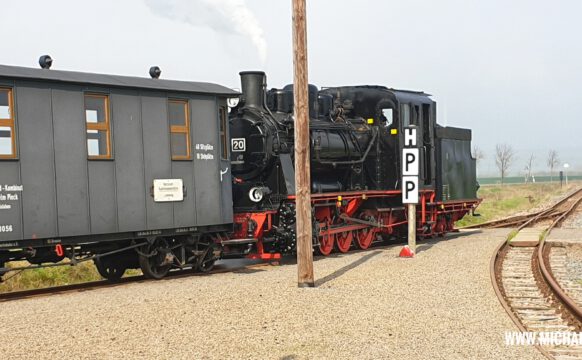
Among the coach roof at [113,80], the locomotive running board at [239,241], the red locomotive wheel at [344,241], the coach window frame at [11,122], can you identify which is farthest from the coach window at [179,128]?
the red locomotive wheel at [344,241]

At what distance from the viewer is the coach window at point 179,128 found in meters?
12.0

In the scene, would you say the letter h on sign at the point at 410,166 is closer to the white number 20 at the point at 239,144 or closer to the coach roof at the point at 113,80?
the white number 20 at the point at 239,144

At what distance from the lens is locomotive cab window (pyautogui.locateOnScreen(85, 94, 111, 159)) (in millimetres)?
10930

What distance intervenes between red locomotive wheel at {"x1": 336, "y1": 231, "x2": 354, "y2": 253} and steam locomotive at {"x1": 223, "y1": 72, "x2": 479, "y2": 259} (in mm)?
23

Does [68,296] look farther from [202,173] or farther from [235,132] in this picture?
[235,132]

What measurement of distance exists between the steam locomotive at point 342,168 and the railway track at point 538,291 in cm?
302

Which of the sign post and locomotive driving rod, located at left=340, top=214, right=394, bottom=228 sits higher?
the sign post

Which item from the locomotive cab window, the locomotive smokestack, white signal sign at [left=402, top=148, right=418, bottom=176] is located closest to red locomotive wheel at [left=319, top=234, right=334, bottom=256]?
white signal sign at [left=402, top=148, right=418, bottom=176]

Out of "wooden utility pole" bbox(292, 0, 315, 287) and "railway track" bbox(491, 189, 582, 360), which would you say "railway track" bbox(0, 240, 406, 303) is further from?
"railway track" bbox(491, 189, 582, 360)

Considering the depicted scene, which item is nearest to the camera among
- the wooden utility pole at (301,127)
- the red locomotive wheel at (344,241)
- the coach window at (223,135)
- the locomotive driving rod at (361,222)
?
the wooden utility pole at (301,127)

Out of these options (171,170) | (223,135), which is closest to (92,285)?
(171,170)

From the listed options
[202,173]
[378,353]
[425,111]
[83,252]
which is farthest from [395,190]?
[378,353]

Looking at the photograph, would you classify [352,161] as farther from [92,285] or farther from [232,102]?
[92,285]

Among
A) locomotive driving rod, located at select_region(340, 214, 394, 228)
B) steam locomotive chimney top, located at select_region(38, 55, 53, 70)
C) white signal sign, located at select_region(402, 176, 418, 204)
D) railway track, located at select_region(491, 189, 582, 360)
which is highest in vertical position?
steam locomotive chimney top, located at select_region(38, 55, 53, 70)
